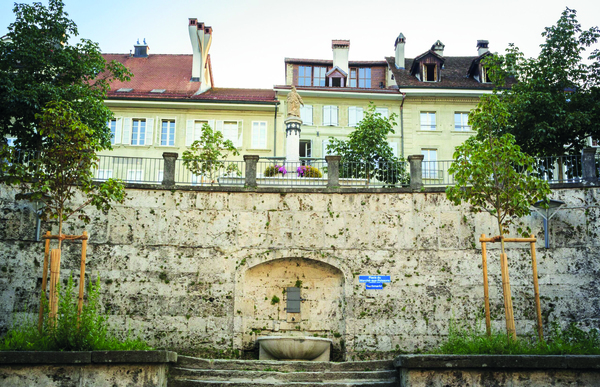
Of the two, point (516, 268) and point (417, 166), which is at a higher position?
point (417, 166)

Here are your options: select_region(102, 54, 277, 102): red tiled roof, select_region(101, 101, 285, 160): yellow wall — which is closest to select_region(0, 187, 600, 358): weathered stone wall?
select_region(101, 101, 285, 160): yellow wall

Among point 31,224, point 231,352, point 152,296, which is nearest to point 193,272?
point 152,296

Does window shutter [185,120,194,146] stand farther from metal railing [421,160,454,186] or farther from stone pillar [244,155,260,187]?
metal railing [421,160,454,186]

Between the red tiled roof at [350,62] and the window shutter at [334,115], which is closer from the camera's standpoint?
the window shutter at [334,115]

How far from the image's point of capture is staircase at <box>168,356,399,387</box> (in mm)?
12742

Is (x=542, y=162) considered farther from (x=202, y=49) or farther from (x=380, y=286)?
(x=202, y=49)

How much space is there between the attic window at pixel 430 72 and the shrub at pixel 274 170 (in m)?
18.5

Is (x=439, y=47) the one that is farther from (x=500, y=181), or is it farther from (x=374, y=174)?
(x=500, y=181)

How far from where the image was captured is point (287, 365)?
44.5 feet

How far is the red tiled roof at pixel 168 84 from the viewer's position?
33.6 metres

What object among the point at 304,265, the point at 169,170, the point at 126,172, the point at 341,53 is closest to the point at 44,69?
the point at 126,172

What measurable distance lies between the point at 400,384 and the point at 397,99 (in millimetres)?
24863

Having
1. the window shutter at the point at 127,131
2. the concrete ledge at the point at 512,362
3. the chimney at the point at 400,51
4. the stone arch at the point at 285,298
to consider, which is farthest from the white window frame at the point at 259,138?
the concrete ledge at the point at 512,362

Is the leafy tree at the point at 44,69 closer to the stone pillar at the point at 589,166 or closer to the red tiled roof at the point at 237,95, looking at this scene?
the red tiled roof at the point at 237,95
